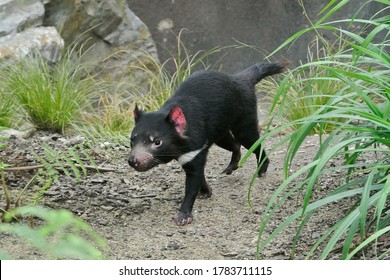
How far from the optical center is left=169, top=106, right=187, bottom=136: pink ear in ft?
12.9

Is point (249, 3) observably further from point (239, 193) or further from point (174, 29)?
point (239, 193)

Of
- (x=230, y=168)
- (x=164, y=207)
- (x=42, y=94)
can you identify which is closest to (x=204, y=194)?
(x=164, y=207)

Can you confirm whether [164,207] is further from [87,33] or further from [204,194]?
[87,33]

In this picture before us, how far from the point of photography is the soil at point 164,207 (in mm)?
3559

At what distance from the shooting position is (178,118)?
3.96 metres

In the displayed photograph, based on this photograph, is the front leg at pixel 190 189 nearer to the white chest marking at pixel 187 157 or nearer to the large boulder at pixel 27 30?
the white chest marking at pixel 187 157

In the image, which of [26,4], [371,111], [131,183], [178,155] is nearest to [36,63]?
[26,4]

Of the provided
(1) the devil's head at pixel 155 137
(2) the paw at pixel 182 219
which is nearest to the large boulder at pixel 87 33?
(1) the devil's head at pixel 155 137

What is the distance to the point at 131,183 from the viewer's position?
455 cm

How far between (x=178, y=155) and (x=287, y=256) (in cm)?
91

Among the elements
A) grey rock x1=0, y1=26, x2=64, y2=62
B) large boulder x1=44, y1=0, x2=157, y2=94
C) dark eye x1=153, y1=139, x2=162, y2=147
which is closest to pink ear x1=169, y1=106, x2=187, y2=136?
dark eye x1=153, y1=139, x2=162, y2=147

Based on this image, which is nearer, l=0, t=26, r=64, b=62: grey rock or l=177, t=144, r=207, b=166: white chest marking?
l=177, t=144, r=207, b=166: white chest marking

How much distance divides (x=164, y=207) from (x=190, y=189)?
0.25m

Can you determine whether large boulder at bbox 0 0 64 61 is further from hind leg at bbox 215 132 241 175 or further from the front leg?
the front leg
